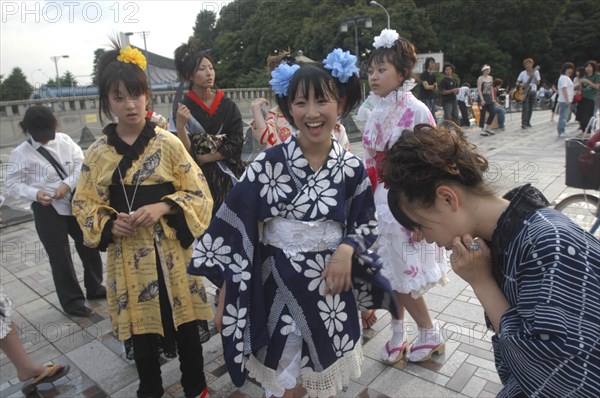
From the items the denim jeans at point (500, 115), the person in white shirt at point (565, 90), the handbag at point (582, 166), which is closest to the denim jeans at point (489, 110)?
the denim jeans at point (500, 115)

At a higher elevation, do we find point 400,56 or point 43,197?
point 400,56

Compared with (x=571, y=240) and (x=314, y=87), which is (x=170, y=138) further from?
(x=571, y=240)

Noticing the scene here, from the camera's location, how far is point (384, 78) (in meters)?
2.60

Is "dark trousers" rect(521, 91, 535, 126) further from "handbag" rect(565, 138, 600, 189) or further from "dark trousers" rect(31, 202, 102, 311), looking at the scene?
"dark trousers" rect(31, 202, 102, 311)

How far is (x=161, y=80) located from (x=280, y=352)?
38638mm

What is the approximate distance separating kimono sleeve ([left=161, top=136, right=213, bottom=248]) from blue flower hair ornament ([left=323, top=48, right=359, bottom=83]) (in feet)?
3.29

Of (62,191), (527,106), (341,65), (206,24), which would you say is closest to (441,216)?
(341,65)

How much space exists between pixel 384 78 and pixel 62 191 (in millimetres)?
2777

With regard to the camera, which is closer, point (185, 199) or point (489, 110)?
point (185, 199)

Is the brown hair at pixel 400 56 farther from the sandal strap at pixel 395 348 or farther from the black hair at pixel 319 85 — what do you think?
the sandal strap at pixel 395 348

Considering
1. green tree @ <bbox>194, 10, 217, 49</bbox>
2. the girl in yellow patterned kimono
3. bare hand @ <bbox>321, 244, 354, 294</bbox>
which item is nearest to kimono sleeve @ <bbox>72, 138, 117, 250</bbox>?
the girl in yellow patterned kimono

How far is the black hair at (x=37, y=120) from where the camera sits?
11.4 ft

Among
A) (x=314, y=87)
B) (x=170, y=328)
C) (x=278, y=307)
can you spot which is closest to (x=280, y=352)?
(x=278, y=307)

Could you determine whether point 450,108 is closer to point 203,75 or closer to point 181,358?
point 203,75
